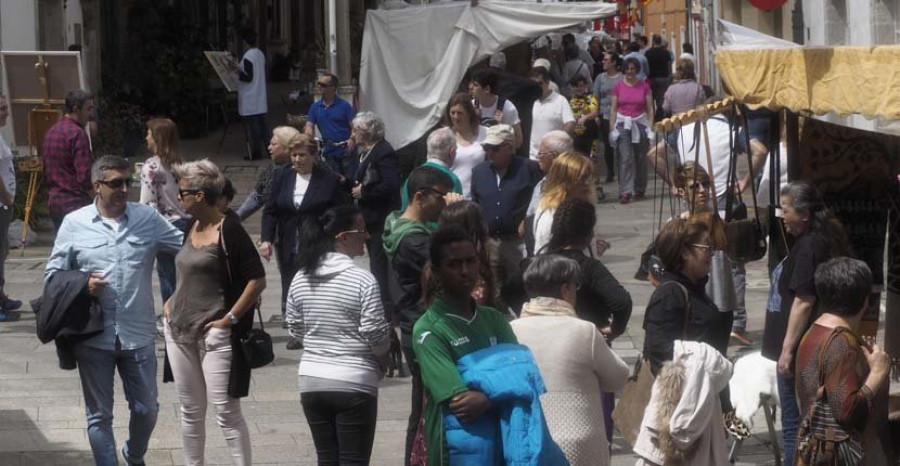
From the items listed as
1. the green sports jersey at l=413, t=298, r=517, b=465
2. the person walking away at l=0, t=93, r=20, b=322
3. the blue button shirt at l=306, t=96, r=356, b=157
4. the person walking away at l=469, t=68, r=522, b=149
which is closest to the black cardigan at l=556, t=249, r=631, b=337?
the green sports jersey at l=413, t=298, r=517, b=465

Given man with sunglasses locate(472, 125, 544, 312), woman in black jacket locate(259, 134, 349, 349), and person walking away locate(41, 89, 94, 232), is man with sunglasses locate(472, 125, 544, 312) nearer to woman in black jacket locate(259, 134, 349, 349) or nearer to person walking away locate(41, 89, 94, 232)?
woman in black jacket locate(259, 134, 349, 349)

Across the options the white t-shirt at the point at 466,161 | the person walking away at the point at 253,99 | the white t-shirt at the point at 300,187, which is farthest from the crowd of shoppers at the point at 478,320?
the person walking away at the point at 253,99

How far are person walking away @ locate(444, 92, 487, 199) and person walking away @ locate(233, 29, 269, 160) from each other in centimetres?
1223

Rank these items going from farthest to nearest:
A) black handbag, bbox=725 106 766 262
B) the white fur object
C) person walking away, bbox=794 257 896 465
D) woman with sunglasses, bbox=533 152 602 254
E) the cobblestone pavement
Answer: black handbag, bbox=725 106 766 262 → the cobblestone pavement → woman with sunglasses, bbox=533 152 602 254 → the white fur object → person walking away, bbox=794 257 896 465

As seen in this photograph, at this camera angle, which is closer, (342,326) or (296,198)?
(342,326)

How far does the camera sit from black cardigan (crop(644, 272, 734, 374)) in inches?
269

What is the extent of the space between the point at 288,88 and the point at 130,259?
27.6 meters

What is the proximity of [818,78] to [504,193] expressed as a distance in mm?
2479

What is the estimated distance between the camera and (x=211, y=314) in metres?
7.54

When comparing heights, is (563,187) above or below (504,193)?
above

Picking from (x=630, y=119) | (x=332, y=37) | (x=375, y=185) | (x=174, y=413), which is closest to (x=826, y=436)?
(x=174, y=413)

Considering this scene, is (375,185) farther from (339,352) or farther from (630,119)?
(630,119)

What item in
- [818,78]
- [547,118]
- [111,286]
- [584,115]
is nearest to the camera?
[111,286]

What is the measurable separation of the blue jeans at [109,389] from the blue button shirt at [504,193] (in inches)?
100
